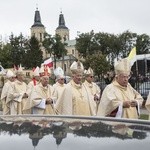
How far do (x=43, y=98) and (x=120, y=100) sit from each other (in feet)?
10.7

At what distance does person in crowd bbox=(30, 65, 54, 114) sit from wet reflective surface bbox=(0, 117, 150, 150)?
7.65 m

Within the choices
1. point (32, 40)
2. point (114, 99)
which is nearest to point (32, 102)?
point (114, 99)

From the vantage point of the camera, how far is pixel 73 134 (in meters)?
2.87

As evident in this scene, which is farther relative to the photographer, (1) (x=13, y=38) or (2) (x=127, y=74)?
(1) (x=13, y=38)

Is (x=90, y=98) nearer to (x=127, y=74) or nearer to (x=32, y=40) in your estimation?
(x=127, y=74)

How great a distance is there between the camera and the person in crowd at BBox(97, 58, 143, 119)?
322 inches

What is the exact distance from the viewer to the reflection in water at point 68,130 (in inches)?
110

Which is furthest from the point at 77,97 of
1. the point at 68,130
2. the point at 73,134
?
the point at 73,134

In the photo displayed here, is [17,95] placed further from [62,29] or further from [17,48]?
[62,29]

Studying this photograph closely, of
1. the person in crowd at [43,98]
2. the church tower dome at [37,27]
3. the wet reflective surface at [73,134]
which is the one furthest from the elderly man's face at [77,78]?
the church tower dome at [37,27]

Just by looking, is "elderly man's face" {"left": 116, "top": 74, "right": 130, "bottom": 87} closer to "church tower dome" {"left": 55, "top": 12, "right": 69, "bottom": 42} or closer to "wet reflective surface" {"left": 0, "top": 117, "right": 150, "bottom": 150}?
"wet reflective surface" {"left": 0, "top": 117, "right": 150, "bottom": 150}

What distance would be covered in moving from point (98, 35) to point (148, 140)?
297 ft

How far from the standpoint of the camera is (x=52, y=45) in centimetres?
9706

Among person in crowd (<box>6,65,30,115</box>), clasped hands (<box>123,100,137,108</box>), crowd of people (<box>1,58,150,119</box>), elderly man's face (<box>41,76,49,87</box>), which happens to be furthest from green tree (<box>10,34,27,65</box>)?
clasped hands (<box>123,100,137,108</box>)
